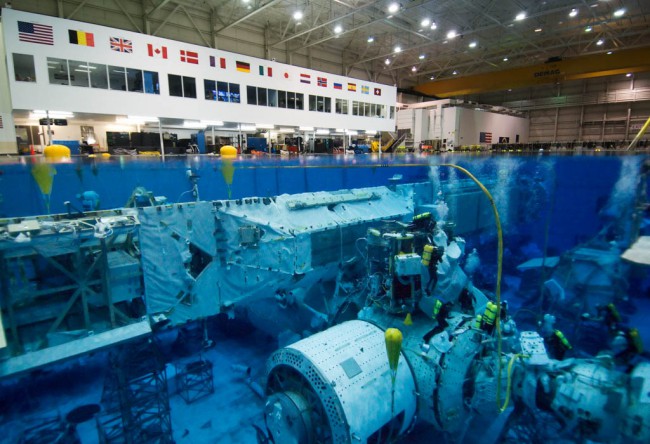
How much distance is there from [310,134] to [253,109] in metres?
5.66

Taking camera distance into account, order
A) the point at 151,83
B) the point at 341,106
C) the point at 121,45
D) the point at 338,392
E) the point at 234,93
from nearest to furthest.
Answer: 1. the point at 338,392
2. the point at 121,45
3. the point at 151,83
4. the point at 234,93
5. the point at 341,106

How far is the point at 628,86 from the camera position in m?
28.1

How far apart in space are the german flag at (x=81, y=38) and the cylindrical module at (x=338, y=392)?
1595 cm

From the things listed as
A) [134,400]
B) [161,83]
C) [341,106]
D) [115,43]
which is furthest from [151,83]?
[134,400]

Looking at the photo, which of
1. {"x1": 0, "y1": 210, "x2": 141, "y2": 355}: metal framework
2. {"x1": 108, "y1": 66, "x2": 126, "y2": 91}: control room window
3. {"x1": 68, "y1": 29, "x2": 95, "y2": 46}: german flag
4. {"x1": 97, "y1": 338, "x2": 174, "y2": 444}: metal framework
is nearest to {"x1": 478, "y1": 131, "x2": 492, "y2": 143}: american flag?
{"x1": 108, "y1": 66, "x2": 126, "y2": 91}: control room window

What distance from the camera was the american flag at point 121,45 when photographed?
1430cm

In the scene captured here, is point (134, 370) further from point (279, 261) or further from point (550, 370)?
point (550, 370)

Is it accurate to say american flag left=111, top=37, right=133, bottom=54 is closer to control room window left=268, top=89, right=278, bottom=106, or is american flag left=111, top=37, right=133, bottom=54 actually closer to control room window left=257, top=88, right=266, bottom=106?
control room window left=257, top=88, right=266, bottom=106

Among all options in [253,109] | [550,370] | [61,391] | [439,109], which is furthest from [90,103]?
[439,109]

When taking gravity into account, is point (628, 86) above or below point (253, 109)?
above

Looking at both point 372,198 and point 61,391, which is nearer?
point 61,391

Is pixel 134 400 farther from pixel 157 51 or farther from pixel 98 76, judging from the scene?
pixel 157 51

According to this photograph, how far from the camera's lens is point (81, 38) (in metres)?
13.5

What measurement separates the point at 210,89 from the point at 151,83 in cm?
296
